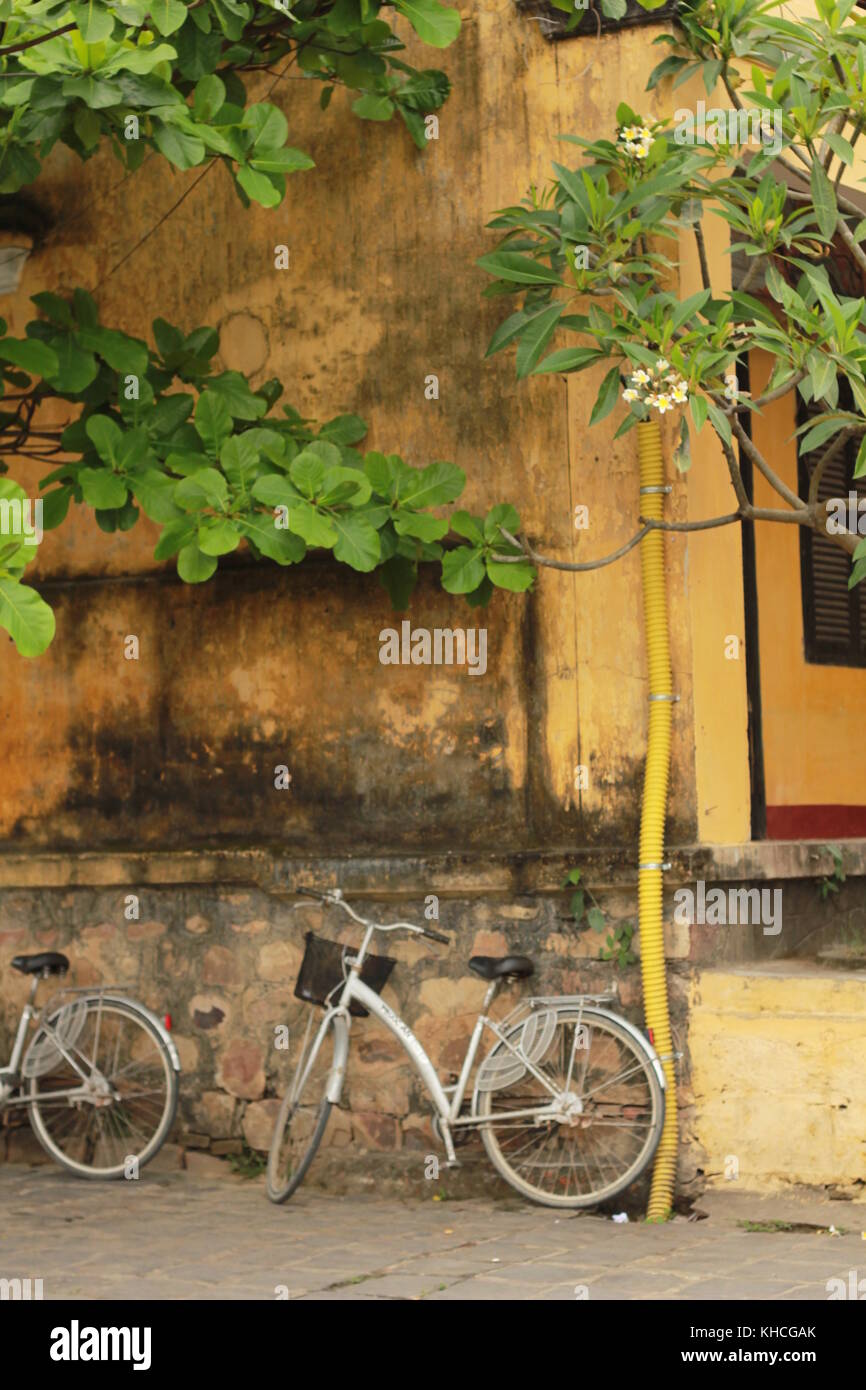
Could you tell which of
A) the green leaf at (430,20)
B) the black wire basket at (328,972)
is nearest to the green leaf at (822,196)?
the green leaf at (430,20)

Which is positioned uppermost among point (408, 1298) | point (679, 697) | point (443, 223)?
point (443, 223)

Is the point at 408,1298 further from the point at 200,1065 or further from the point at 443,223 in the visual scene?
the point at 443,223

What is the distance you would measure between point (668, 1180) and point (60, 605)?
150 inches

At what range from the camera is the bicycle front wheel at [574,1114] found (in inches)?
271

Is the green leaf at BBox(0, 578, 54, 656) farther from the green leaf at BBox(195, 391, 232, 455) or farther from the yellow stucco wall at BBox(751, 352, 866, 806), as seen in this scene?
the yellow stucco wall at BBox(751, 352, 866, 806)

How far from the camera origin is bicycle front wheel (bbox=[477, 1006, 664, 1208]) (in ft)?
22.6

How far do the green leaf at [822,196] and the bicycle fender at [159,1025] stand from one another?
4.09m

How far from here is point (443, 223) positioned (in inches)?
304

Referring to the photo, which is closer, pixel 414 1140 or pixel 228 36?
pixel 228 36

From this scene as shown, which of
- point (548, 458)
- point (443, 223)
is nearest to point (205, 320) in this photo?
point (443, 223)

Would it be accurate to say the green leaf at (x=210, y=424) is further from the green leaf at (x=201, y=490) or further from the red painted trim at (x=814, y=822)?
the red painted trim at (x=814, y=822)

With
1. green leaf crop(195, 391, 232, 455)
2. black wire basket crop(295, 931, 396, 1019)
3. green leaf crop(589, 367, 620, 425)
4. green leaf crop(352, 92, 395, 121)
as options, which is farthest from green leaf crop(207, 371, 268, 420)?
black wire basket crop(295, 931, 396, 1019)

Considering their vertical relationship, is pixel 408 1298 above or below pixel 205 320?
below

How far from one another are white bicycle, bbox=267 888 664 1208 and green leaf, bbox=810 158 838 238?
9.46 ft
